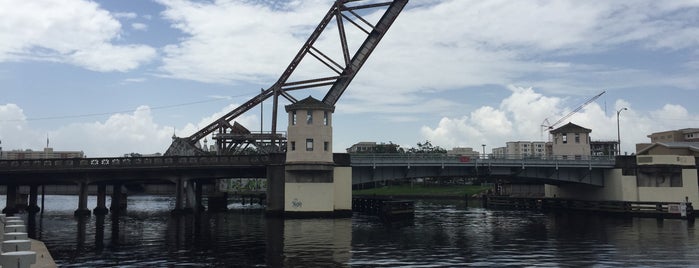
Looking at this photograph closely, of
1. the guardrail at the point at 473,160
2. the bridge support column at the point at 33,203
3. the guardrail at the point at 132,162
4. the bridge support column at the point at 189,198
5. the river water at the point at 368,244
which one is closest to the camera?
the river water at the point at 368,244

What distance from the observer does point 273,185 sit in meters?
60.1

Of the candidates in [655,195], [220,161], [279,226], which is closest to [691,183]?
[655,195]

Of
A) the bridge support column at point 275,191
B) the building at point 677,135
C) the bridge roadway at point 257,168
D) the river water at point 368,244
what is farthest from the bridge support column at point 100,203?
the building at point 677,135

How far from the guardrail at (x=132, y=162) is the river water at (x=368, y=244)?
1191 centimetres

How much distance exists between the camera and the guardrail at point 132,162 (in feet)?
209

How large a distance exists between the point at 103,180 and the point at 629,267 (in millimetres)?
60997

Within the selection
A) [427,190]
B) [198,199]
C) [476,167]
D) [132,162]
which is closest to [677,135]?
[427,190]

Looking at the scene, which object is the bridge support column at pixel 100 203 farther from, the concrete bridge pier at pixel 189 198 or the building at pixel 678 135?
the building at pixel 678 135

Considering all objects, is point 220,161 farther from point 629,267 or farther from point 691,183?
point 691,183

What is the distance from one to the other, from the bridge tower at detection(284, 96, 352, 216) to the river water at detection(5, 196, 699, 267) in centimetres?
476

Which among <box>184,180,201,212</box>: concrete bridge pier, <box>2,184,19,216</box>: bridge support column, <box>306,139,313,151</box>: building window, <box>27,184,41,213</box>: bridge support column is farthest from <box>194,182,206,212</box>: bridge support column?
<box>306,139,313,151</box>: building window

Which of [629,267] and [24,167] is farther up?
[24,167]

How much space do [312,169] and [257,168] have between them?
977 cm

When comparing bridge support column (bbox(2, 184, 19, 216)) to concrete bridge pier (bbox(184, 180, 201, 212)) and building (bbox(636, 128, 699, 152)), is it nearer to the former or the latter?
concrete bridge pier (bbox(184, 180, 201, 212))
